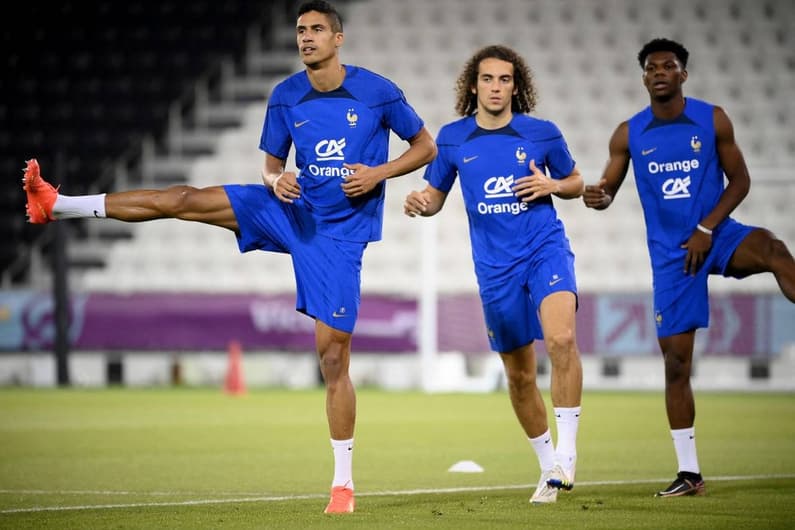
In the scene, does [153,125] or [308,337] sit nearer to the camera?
[308,337]

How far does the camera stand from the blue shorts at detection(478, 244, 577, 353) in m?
7.52

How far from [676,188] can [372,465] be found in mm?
3379

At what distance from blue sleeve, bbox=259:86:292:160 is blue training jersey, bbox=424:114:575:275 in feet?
3.18

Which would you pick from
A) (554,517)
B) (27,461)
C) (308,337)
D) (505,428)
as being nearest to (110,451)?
(27,461)

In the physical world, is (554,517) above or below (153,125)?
below

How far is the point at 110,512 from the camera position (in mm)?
7078

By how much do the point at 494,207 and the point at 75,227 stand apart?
17420 millimetres

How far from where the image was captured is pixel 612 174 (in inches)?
332

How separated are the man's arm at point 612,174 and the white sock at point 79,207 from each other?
2887mm

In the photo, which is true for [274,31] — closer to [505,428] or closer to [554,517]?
[505,428]

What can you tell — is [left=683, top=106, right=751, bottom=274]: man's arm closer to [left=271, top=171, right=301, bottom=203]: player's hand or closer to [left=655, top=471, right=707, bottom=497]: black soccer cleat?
[left=655, top=471, right=707, bottom=497]: black soccer cleat

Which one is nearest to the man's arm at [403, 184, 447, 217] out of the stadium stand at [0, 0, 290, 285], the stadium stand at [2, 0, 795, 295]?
the stadium stand at [2, 0, 795, 295]

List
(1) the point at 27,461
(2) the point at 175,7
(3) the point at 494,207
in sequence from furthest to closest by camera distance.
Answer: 1. (2) the point at 175,7
2. (1) the point at 27,461
3. (3) the point at 494,207

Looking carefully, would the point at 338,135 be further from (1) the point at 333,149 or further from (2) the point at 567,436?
(2) the point at 567,436
